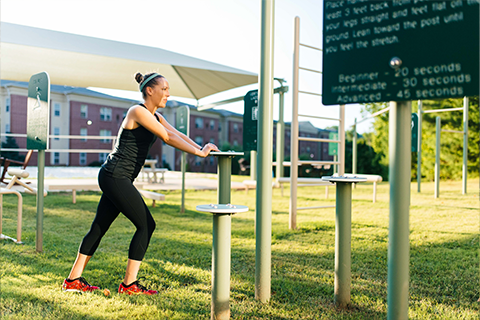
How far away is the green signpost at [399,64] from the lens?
5.22 feet

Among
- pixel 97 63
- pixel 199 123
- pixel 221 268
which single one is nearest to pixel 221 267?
pixel 221 268

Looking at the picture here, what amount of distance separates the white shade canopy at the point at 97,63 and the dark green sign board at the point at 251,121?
360 centimetres

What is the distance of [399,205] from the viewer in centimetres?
177

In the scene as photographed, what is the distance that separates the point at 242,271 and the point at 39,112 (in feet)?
9.02

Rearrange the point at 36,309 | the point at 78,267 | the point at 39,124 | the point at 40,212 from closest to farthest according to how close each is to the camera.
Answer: the point at 36,309, the point at 78,267, the point at 40,212, the point at 39,124

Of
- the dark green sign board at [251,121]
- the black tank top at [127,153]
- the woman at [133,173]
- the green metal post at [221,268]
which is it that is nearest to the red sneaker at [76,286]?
the woman at [133,173]

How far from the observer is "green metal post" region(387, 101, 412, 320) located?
5.76 feet

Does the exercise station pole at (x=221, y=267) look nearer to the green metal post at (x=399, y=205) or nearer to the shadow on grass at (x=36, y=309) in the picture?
the shadow on grass at (x=36, y=309)

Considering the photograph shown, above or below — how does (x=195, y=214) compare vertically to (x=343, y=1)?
below

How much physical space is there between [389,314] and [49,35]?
9374mm

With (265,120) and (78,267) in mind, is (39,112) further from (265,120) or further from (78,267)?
(265,120)

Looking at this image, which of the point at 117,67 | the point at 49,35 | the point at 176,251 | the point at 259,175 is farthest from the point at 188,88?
the point at 259,175

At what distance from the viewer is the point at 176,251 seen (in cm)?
409

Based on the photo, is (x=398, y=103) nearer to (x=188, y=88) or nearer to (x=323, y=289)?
(x=323, y=289)
